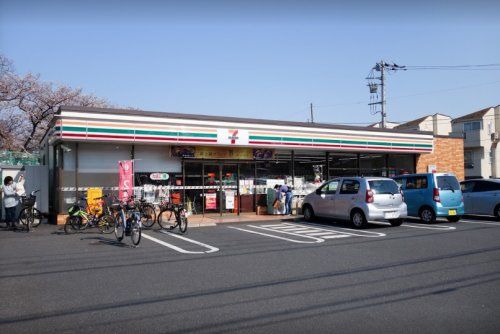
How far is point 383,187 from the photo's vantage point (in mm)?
14109

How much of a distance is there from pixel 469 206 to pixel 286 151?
788cm

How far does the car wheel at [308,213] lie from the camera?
54.0 ft

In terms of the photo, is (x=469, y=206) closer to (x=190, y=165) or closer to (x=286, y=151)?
(x=286, y=151)

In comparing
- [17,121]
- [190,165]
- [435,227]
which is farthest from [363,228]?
[17,121]

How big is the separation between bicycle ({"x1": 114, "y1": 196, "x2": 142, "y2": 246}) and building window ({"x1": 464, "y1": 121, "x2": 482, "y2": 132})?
43.5 meters

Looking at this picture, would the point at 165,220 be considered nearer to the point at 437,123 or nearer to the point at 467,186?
the point at 467,186

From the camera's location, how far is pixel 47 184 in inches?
662

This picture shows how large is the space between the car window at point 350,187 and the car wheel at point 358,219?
669 mm

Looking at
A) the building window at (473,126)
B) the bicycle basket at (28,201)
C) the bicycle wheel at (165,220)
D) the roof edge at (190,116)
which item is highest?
the building window at (473,126)

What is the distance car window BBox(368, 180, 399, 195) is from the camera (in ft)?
45.9

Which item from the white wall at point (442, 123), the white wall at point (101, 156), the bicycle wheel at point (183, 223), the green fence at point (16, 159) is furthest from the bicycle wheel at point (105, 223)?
the white wall at point (442, 123)

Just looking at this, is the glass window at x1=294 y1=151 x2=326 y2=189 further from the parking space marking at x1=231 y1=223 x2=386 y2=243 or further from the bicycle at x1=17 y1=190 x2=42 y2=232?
the bicycle at x1=17 y1=190 x2=42 y2=232

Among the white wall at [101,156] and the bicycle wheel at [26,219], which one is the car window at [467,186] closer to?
the white wall at [101,156]

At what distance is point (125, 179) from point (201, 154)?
3665mm
